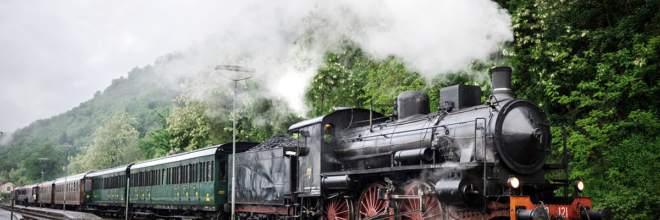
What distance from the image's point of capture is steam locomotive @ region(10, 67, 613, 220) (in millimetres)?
8398

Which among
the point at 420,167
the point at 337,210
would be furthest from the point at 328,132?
the point at 420,167

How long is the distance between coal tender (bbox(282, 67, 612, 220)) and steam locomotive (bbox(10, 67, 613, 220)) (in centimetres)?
2

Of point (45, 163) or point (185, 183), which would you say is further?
point (45, 163)

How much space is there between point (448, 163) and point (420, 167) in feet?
1.56

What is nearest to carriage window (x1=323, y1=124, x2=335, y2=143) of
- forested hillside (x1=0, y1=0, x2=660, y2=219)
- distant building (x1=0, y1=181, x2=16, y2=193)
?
forested hillside (x1=0, y1=0, x2=660, y2=219)

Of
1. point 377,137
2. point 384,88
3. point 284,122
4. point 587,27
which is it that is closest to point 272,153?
point 377,137

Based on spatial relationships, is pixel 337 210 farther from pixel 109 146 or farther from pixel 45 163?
pixel 45 163

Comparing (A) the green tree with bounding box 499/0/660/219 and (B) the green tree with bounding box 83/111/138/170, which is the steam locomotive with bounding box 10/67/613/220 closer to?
(A) the green tree with bounding box 499/0/660/219

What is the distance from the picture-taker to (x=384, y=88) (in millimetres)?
20672

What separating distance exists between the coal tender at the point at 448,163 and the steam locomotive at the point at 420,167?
0.02 meters

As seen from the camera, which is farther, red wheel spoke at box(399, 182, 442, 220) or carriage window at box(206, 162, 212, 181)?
carriage window at box(206, 162, 212, 181)

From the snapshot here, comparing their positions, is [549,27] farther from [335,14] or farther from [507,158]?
[507,158]

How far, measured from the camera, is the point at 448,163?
8477 millimetres

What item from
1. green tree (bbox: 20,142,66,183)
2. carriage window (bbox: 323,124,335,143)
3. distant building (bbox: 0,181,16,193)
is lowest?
distant building (bbox: 0,181,16,193)
